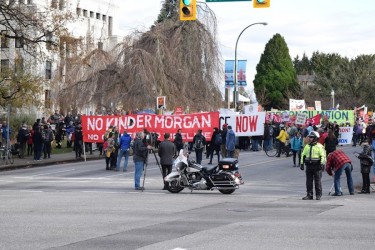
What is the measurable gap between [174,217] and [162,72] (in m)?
34.4

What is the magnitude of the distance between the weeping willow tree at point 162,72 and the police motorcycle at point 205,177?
26725 millimetres

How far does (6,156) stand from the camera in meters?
36.7

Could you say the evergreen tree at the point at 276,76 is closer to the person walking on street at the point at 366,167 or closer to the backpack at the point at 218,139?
the backpack at the point at 218,139

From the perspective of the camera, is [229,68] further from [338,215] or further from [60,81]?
[338,215]

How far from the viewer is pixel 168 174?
24.2 m

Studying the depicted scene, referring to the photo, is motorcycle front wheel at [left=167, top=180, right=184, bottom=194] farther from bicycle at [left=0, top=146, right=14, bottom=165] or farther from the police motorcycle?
bicycle at [left=0, top=146, right=14, bottom=165]

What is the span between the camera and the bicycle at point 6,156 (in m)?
37.0

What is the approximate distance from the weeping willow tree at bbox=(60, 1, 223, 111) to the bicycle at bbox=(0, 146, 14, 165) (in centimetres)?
1244

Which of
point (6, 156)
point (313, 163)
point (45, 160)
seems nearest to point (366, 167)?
point (313, 163)

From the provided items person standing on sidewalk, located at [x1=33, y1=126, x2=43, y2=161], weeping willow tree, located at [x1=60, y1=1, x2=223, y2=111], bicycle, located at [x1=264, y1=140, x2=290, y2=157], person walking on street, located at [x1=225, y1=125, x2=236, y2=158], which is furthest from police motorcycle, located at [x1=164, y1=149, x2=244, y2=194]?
weeping willow tree, located at [x1=60, y1=1, x2=223, y2=111]

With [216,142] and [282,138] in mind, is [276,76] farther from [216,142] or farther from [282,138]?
[216,142]

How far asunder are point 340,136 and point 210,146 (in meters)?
18.4

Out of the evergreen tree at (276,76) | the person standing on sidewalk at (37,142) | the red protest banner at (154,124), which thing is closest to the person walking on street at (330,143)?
the red protest banner at (154,124)

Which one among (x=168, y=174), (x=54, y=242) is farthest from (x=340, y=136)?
(x=54, y=242)
